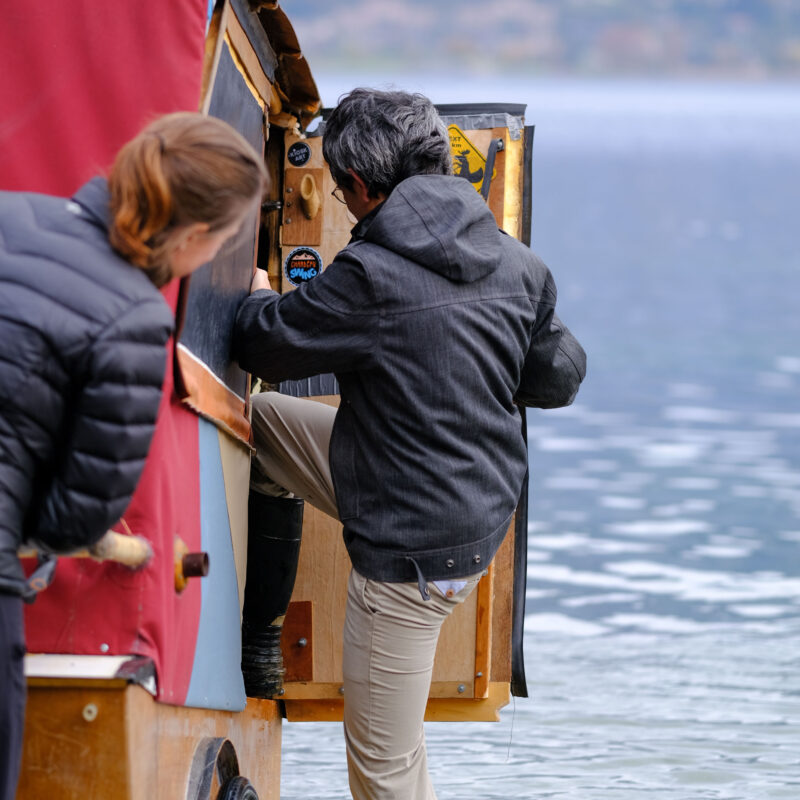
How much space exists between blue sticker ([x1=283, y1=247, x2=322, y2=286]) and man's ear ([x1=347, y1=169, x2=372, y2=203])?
2.84ft

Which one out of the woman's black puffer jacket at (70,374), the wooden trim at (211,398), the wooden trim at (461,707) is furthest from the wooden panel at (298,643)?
the woman's black puffer jacket at (70,374)

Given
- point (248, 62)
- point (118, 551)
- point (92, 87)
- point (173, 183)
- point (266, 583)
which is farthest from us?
point (266, 583)

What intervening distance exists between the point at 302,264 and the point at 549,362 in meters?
0.93

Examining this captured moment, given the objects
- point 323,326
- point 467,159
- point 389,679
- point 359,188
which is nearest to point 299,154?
point 467,159

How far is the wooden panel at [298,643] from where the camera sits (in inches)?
156

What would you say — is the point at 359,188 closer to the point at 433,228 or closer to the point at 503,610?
the point at 433,228

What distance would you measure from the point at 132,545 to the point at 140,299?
1.45ft

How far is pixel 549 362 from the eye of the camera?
3.30m

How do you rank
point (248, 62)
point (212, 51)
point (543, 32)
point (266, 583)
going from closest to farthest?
1. point (212, 51)
2. point (248, 62)
3. point (266, 583)
4. point (543, 32)

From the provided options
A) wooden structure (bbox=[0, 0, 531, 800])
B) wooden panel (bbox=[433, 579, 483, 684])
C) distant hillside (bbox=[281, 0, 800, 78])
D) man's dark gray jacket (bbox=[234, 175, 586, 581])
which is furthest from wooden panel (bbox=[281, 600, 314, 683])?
distant hillside (bbox=[281, 0, 800, 78])

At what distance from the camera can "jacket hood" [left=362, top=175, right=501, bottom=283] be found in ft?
9.41

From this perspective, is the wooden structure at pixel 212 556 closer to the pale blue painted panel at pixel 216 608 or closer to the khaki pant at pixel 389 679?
the pale blue painted panel at pixel 216 608

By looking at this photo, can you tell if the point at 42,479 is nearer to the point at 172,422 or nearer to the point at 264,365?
the point at 172,422

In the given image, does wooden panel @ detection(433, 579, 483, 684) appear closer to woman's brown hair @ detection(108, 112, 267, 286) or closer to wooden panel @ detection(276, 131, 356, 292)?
wooden panel @ detection(276, 131, 356, 292)
